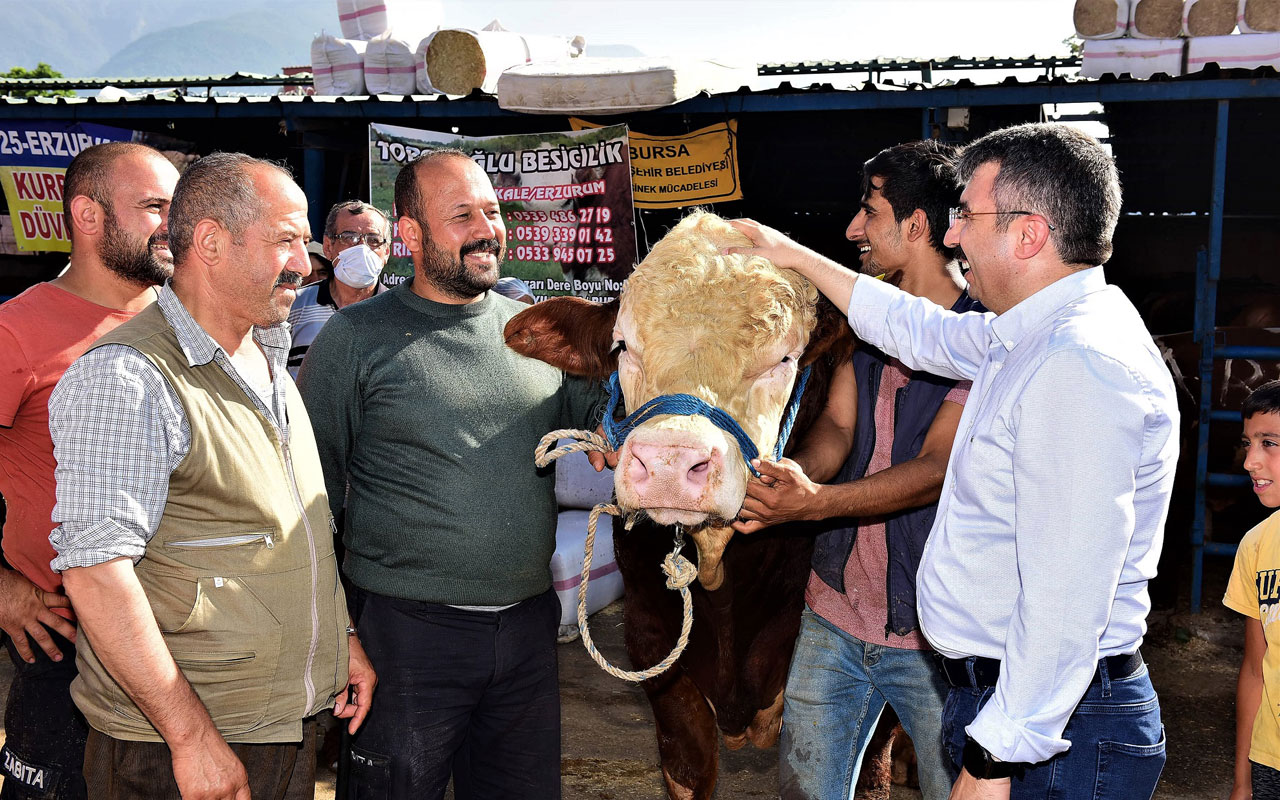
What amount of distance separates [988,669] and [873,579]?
37.0 inches

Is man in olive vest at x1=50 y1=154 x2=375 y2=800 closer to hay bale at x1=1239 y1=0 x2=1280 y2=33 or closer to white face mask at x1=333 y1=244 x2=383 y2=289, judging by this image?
white face mask at x1=333 y1=244 x2=383 y2=289

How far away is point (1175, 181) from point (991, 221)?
9083 mm

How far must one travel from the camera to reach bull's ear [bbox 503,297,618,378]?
9.98 ft

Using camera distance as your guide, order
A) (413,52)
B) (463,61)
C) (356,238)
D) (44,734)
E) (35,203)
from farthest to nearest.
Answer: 1. (35,203)
2. (413,52)
3. (463,61)
4. (356,238)
5. (44,734)

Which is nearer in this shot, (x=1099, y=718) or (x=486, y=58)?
(x=1099, y=718)

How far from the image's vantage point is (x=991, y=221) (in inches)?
80.3

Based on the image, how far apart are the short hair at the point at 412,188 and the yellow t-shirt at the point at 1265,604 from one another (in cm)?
265

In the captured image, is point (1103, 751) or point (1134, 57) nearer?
point (1103, 751)

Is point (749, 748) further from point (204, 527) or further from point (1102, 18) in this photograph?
point (1102, 18)

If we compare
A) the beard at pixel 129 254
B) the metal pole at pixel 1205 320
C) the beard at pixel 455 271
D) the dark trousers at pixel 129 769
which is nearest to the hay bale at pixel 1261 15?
the metal pole at pixel 1205 320

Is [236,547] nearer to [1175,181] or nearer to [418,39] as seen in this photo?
[418,39]

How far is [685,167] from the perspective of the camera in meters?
7.50

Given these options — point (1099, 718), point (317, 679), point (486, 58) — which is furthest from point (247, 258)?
point (486, 58)

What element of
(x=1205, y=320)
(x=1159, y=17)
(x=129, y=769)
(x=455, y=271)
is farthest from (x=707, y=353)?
(x=1159, y=17)
